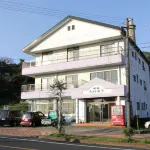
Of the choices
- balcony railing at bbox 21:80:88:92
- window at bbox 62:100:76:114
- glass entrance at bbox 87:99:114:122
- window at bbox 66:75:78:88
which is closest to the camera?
glass entrance at bbox 87:99:114:122

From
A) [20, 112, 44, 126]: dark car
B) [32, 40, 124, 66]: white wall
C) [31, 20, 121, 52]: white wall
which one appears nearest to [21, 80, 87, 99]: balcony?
[32, 40, 124, 66]: white wall

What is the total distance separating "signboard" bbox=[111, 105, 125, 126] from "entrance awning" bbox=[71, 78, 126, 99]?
182 centimetres

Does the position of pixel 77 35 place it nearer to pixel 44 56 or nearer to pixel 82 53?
pixel 82 53

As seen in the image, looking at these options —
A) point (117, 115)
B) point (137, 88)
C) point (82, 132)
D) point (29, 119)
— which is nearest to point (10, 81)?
point (29, 119)

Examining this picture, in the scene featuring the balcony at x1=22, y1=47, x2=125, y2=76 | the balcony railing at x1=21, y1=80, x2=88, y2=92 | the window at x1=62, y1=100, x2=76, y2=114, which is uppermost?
the balcony at x1=22, y1=47, x2=125, y2=76

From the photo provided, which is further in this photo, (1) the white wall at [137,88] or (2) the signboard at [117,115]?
(1) the white wall at [137,88]

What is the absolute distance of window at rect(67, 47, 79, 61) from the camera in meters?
37.0

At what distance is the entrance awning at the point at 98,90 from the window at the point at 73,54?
5679 millimetres

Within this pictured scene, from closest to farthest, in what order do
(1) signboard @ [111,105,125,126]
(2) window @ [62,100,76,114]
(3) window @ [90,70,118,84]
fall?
1. (1) signboard @ [111,105,125,126]
2. (3) window @ [90,70,118,84]
3. (2) window @ [62,100,76,114]

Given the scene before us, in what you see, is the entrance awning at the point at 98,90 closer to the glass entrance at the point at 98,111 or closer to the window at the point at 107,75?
the glass entrance at the point at 98,111

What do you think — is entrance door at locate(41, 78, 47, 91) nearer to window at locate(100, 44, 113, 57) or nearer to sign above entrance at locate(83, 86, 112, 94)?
sign above entrance at locate(83, 86, 112, 94)

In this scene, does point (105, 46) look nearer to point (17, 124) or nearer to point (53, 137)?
point (17, 124)

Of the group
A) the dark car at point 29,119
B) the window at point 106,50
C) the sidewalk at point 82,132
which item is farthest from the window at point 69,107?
the sidewalk at point 82,132

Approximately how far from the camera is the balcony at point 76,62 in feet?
106
